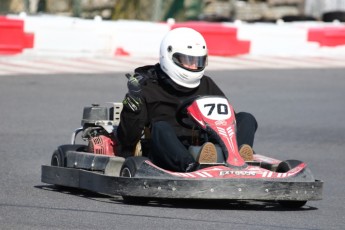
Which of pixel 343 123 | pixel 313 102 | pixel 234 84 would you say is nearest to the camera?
pixel 343 123

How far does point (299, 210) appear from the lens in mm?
7055

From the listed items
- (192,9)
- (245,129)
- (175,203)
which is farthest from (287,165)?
(192,9)

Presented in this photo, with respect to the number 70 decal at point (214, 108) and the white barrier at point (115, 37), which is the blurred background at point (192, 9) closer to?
the white barrier at point (115, 37)

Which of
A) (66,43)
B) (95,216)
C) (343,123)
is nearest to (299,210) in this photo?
(95,216)

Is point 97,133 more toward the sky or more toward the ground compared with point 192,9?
more toward the sky

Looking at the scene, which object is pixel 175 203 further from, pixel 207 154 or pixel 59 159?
pixel 59 159

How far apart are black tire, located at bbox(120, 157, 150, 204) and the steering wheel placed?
0.48m

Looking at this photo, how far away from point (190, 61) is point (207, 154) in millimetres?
880

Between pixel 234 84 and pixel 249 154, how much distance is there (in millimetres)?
7715

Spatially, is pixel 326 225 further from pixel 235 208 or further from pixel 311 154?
pixel 311 154

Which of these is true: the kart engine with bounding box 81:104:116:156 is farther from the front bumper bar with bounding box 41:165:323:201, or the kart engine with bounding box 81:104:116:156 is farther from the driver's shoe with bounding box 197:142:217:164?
the driver's shoe with bounding box 197:142:217:164

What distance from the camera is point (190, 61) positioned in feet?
24.9

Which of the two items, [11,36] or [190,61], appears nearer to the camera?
[190,61]

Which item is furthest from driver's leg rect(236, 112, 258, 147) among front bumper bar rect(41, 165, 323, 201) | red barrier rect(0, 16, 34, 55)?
red barrier rect(0, 16, 34, 55)
